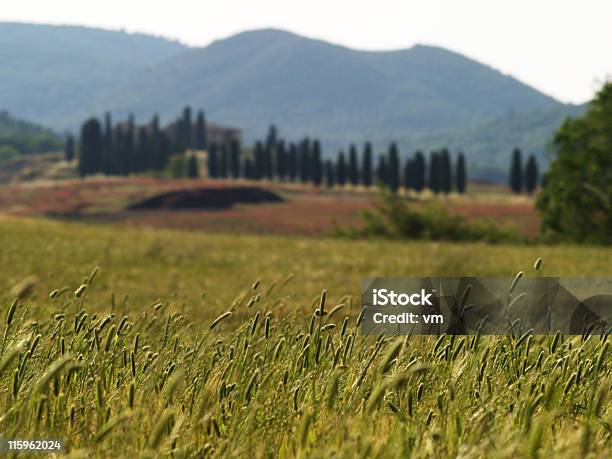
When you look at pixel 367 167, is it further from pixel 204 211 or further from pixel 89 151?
pixel 204 211

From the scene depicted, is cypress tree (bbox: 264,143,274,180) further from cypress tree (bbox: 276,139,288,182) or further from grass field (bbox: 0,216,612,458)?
grass field (bbox: 0,216,612,458)

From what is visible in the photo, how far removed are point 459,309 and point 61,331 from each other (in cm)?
247

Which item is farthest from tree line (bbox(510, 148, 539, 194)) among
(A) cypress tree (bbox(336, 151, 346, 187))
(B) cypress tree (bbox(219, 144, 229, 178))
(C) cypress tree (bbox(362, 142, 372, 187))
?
(B) cypress tree (bbox(219, 144, 229, 178))

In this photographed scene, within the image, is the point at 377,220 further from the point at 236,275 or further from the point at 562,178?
the point at 236,275

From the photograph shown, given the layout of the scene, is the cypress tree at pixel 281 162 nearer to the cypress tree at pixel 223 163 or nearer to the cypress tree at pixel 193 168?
the cypress tree at pixel 223 163

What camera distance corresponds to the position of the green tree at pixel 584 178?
5262 cm

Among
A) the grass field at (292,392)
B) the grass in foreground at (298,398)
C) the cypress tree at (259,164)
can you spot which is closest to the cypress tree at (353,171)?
the cypress tree at (259,164)

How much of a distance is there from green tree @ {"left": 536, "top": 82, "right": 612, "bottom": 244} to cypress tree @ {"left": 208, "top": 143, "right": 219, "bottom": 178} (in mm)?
117876

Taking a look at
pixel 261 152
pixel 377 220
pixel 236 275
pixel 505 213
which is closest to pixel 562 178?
pixel 377 220

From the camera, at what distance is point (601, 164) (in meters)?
53.9

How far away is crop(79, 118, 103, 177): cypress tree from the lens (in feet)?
584

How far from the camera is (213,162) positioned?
169750 mm

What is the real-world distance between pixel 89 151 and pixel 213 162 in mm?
28610

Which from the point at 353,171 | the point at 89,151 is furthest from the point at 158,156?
the point at 353,171
